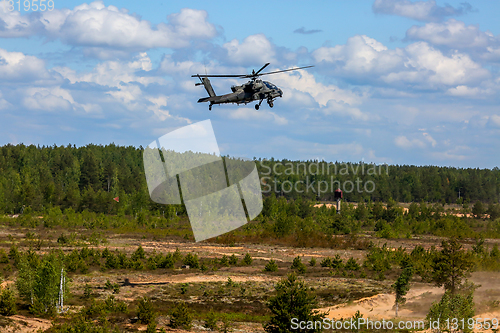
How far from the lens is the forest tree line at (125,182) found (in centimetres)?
10238

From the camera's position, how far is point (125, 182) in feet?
415

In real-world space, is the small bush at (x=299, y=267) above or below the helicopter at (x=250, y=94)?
below

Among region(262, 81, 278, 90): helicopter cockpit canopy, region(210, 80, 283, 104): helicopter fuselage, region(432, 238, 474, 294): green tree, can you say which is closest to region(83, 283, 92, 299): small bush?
region(210, 80, 283, 104): helicopter fuselage

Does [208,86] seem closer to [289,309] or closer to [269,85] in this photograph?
[269,85]

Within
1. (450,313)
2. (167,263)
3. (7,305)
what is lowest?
(167,263)

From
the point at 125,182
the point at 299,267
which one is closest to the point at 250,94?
the point at 299,267

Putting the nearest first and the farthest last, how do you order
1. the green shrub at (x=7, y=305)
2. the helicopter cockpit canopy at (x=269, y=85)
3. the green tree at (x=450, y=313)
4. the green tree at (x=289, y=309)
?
the green tree at (x=289, y=309), the green tree at (x=450, y=313), the helicopter cockpit canopy at (x=269, y=85), the green shrub at (x=7, y=305)

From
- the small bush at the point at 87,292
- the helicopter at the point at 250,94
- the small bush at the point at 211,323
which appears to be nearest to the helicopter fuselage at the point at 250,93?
the helicopter at the point at 250,94

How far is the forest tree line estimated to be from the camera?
102 metres

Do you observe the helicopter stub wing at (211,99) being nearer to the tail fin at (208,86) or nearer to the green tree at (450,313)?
the tail fin at (208,86)

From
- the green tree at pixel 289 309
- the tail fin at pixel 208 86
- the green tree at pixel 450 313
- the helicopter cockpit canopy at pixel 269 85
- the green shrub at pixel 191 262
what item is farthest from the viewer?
the green shrub at pixel 191 262

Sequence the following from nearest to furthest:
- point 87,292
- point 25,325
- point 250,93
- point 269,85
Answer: point 25,325 → point 250,93 → point 269,85 → point 87,292

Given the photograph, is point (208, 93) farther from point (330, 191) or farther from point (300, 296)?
point (330, 191)

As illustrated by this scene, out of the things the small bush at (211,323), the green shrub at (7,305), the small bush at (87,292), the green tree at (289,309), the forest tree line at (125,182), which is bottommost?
the small bush at (211,323)
